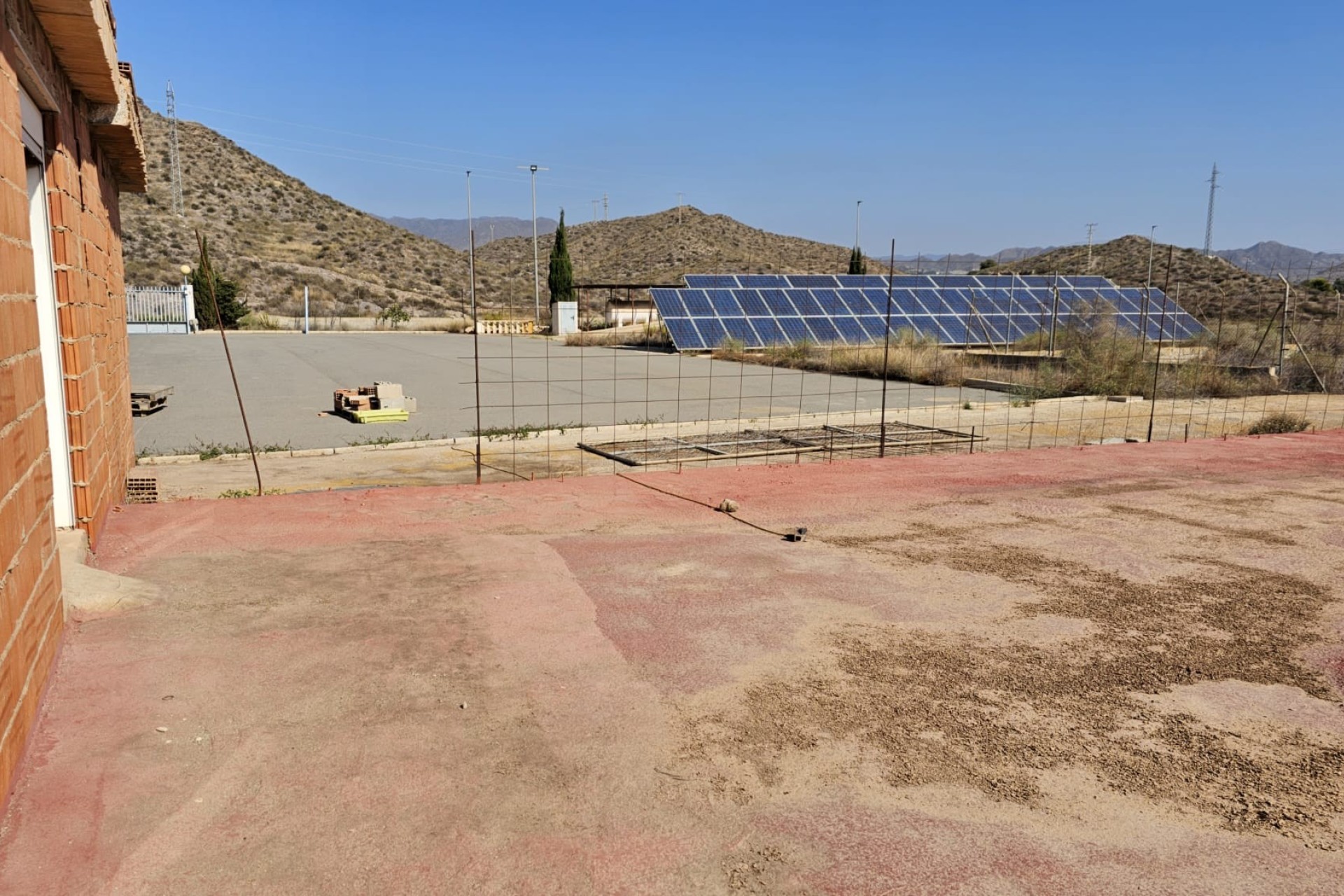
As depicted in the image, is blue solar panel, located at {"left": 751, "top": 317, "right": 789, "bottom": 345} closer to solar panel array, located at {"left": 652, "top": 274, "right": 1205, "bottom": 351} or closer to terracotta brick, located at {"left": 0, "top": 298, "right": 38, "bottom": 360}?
solar panel array, located at {"left": 652, "top": 274, "right": 1205, "bottom": 351}

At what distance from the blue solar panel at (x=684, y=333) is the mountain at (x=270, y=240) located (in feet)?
107

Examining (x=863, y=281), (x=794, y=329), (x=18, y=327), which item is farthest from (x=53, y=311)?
(x=863, y=281)

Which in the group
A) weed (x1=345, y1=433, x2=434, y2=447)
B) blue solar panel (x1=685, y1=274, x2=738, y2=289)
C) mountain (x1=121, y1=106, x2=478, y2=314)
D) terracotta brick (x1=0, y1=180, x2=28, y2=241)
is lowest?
weed (x1=345, y1=433, x2=434, y2=447)

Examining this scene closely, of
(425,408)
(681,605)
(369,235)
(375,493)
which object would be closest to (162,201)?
(369,235)

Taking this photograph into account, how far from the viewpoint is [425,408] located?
61.4ft

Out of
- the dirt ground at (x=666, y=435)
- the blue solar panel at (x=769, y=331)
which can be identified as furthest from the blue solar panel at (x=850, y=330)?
the dirt ground at (x=666, y=435)

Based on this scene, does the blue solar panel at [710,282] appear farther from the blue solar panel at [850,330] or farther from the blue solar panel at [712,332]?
the blue solar panel at [850,330]

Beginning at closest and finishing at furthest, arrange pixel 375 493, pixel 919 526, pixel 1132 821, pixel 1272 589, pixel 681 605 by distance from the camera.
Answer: pixel 1132 821
pixel 681 605
pixel 1272 589
pixel 919 526
pixel 375 493

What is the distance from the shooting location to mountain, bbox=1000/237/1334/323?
46.0m

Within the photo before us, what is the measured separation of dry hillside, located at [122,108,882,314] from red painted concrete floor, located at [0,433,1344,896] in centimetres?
5358

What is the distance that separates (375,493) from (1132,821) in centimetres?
837

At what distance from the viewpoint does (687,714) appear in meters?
4.89

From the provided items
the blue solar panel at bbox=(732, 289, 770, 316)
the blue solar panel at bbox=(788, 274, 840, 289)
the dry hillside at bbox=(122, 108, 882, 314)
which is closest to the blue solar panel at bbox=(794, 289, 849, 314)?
the blue solar panel at bbox=(788, 274, 840, 289)

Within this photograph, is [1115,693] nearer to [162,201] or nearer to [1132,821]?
[1132,821]
